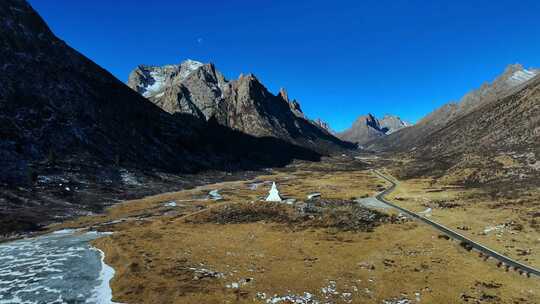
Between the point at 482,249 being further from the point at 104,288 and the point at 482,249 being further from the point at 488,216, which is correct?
the point at 104,288

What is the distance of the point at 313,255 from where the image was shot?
53500 millimetres

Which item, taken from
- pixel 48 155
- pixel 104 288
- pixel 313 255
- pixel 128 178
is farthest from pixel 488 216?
pixel 48 155

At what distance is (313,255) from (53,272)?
3531 centimetres

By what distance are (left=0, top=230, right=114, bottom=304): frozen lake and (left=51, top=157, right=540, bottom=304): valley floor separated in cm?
244

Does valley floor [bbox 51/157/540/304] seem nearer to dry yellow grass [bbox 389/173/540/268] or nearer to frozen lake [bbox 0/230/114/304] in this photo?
dry yellow grass [bbox 389/173/540/268]

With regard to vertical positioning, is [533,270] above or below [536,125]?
below

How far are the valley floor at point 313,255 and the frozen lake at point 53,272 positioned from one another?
7.99 feet

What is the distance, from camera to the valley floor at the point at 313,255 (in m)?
38.2

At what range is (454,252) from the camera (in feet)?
169

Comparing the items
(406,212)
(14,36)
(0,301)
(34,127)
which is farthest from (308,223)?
(14,36)

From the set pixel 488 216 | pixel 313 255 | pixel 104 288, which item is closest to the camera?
pixel 104 288

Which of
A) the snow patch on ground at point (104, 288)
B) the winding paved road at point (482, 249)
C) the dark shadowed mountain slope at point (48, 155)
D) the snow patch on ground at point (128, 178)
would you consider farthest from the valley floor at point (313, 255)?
the snow patch on ground at point (128, 178)

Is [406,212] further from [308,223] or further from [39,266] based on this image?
[39,266]

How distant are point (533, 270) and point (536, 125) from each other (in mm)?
164155
